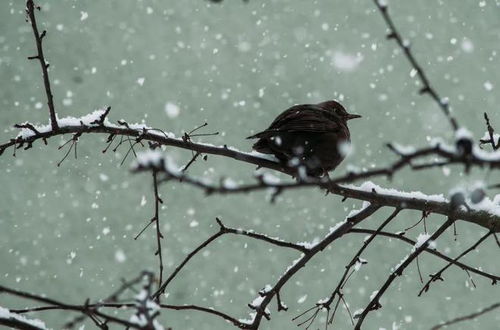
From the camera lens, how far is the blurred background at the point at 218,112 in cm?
5388

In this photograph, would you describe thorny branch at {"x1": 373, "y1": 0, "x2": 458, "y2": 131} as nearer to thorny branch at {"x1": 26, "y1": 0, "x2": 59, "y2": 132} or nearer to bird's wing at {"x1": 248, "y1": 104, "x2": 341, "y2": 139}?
thorny branch at {"x1": 26, "y1": 0, "x2": 59, "y2": 132}

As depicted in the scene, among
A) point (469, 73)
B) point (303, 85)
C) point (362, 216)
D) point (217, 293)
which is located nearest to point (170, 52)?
point (303, 85)

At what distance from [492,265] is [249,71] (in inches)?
1234

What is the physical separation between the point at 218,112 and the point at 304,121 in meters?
62.1

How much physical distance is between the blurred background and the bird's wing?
139ft

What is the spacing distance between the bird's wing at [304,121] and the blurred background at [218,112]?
139 ft

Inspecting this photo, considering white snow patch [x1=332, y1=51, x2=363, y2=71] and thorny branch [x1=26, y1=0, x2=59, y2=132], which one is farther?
white snow patch [x1=332, y1=51, x2=363, y2=71]

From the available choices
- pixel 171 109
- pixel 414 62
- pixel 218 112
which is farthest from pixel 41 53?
pixel 218 112

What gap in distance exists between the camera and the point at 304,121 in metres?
4.02

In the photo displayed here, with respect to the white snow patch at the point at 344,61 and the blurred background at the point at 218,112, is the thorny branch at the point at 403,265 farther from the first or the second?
the white snow patch at the point at 344,61

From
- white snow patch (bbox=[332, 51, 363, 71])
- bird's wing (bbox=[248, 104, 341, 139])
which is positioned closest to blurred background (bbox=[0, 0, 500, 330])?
white snow patch (bbox=[332, 51, 363, 71])

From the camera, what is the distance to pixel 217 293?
6303 centimetres

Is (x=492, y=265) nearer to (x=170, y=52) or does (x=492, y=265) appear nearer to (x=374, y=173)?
(x=170, y=52)

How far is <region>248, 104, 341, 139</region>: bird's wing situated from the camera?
3906 millimetres
